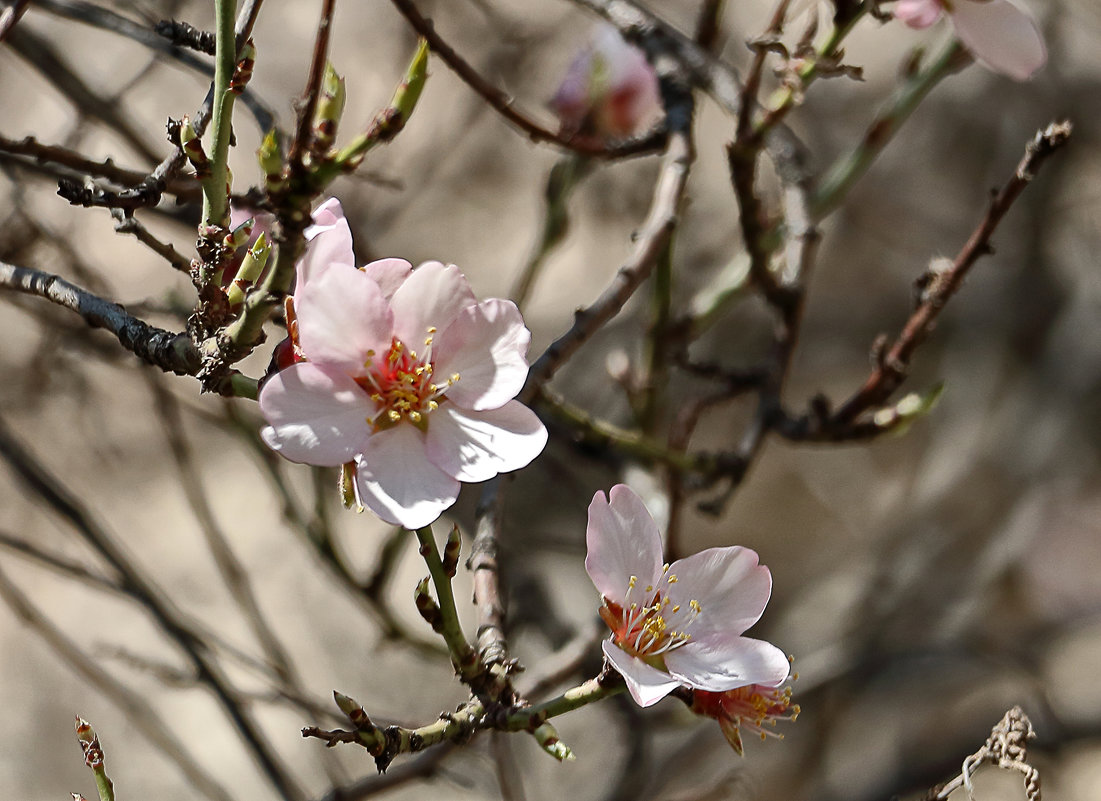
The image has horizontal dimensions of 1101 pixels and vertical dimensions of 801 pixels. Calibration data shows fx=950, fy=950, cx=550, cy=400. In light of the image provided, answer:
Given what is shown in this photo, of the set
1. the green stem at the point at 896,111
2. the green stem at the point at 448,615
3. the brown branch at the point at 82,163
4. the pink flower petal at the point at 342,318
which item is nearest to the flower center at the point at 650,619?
the green stem at the point at 448,615

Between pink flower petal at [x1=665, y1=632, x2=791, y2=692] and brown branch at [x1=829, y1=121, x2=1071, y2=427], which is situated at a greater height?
brown branch at [x1=829, y1=121, x2=1071, y2=427]

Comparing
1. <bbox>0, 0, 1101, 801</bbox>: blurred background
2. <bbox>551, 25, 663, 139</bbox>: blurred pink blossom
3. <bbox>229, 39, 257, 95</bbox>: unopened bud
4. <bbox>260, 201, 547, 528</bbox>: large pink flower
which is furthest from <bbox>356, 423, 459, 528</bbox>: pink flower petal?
<bbox>0, 0, 1101, 801</bbox>: blurred background

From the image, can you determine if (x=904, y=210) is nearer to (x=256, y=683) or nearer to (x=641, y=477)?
(x=641, y=477)

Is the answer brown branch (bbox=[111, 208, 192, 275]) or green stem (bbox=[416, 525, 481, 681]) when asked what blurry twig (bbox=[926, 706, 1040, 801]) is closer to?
green stem (bbox=[416, 525, 481, 681])

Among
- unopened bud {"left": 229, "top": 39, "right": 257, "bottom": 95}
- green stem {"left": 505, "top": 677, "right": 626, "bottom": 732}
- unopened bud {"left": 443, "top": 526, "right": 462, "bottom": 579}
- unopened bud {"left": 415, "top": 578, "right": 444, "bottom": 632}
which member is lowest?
green stem {"left": 505, "top": 677, "right": 626, "bottom": 732}

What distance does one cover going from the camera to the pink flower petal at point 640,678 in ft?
1.74

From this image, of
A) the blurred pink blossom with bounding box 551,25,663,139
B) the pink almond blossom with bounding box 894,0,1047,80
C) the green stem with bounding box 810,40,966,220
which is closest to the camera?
the pink almond blossom with bounding box 894,0,1047,80

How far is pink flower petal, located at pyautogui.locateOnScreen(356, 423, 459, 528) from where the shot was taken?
0.52m

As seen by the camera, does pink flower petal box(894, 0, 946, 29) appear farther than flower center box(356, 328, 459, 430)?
Yes

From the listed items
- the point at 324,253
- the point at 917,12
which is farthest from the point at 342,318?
the point at 917,12

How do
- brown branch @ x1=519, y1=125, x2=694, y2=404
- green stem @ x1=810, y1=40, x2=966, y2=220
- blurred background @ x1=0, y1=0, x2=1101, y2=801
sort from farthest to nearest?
blurred background @ x1=0, y1=0, x2=1101, y2=801
green stem @ x1=810, y1=40, x2=966, y2=220
brown branch @ x1=519, y1=125, x2=694, y2=404

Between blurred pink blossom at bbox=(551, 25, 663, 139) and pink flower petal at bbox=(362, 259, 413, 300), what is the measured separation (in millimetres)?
791

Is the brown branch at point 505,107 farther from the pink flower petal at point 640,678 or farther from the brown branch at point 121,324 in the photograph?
the pink flower petal at point 640,678

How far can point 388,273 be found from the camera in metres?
0.61
